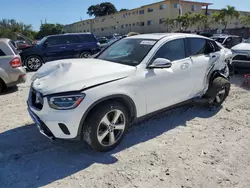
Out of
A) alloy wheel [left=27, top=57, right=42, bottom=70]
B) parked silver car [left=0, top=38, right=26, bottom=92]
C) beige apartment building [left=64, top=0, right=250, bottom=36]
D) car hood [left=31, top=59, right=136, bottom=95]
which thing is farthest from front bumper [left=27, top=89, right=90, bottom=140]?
beige apartment building [left=64, top=0, right=250, bottom=36]

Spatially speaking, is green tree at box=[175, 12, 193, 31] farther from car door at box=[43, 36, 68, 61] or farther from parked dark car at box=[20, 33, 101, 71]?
car door at box=[43, 36, 68, 61]

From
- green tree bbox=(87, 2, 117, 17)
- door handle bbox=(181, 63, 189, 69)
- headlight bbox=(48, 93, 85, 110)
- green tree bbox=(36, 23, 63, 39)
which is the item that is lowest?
headlight bbox=(48, 93, 85, 110)

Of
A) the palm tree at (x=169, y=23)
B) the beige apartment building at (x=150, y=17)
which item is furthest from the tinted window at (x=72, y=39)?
the palm tree at (x=169, y=23)

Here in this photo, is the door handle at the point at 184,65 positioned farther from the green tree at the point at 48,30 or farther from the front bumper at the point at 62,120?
the green tree at the point at 48,30

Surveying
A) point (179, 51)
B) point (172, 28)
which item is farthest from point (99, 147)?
point (172, 28)

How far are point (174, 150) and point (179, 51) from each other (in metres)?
1.83

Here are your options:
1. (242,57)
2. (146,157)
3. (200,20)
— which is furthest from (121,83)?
(200,20)

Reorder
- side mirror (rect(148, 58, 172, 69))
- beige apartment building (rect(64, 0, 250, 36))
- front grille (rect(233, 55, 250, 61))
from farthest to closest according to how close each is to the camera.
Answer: beige apartment building (rect(64, 0, 250, 36))
front grille (rect(233, 55, 250, 61))
side mirror (rect(148, 58, 172, 69))

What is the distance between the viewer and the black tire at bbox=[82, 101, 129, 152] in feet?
9.39

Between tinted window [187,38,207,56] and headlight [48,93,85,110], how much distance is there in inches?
98.4

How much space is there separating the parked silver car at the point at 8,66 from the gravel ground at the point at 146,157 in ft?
7.57

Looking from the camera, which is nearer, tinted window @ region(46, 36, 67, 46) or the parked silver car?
the parked silver car

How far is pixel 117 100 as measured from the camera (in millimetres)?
3096

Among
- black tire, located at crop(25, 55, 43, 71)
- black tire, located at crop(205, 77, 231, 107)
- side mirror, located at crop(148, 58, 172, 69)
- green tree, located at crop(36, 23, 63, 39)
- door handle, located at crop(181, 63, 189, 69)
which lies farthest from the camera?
green tree, located at crop(36, 23, 63, 39)
